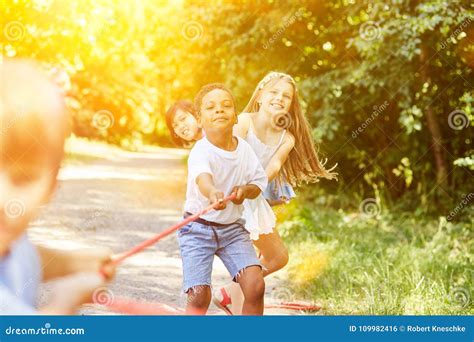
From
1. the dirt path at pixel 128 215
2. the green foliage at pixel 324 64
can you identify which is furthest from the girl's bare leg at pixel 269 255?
the green foliage at pixel 324 64

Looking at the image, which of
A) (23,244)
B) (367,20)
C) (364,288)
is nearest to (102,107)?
(367,20)

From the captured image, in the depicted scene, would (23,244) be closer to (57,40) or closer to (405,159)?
(57,40)

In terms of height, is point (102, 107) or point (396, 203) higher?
point (102, 107)

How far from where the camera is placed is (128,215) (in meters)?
8.71

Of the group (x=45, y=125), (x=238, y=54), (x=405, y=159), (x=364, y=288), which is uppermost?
(x=238, y=54)

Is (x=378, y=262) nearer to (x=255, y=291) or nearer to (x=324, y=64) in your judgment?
(x=255, y=291)

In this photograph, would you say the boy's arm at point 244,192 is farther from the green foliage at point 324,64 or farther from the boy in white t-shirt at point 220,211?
the green foliage at point 324,64

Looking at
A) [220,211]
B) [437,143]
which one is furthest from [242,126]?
[437,143]

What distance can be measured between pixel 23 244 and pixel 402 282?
3.45 m

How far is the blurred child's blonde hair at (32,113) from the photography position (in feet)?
4.28

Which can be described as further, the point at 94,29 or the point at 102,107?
the point at 102,107

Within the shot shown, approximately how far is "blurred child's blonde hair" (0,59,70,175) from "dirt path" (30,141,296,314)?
0.55 meters

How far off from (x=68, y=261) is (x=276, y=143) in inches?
81.6

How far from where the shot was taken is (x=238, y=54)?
21.2 ft
